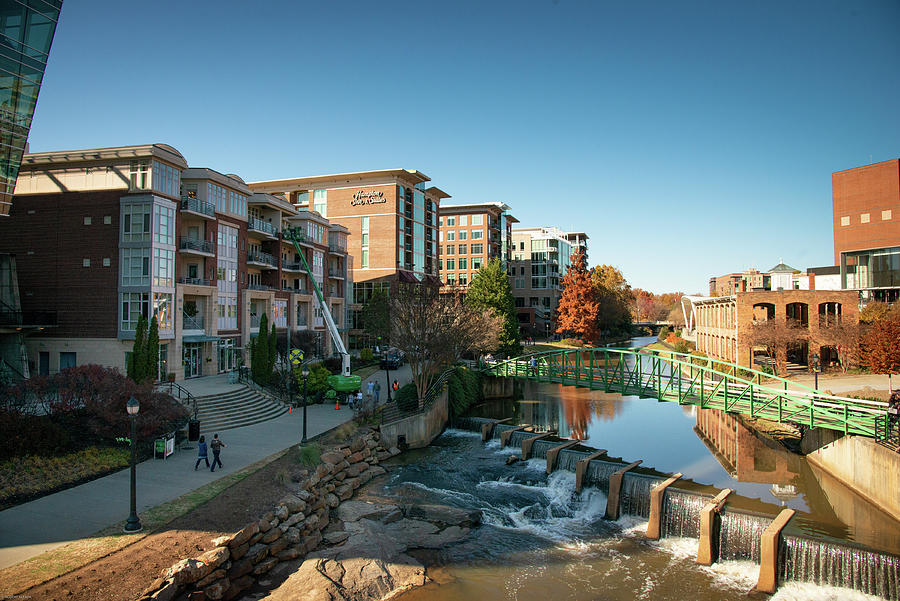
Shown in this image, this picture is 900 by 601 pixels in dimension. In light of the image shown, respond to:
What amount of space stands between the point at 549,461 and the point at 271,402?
50.3 feet

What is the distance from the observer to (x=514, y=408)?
41719 mm

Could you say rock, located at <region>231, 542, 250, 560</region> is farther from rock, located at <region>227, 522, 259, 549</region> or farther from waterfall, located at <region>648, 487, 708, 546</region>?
waterfall, located at <region>648, 487, 708, 546</region>

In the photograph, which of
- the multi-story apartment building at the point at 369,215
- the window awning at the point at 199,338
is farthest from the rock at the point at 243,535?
the multi-story apartment building at the point at 369,215

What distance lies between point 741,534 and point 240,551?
48.3 feet

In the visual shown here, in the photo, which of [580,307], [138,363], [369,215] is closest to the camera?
[138,363]

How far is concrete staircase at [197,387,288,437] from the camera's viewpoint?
24859 mm

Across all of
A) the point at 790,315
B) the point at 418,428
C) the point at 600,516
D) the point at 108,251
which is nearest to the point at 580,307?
the point at 790,315

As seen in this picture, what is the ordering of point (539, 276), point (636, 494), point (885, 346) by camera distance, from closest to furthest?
point (636, 494), point (885, 346), point (539, 276)

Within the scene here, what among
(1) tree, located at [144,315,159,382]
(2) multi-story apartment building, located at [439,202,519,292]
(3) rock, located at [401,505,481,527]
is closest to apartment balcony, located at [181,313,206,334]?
(1) tree, located at [144,315,159,382]

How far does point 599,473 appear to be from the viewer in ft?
73.0

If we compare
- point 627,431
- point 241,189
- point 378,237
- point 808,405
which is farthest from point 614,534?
A: point 378,237

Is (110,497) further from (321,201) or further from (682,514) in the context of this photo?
(321,201)

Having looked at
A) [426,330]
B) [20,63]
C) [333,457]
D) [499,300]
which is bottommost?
[333,457]

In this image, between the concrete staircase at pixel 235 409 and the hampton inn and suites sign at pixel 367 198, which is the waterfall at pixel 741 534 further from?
the hampton inn and suites sign at pixel 367 198
